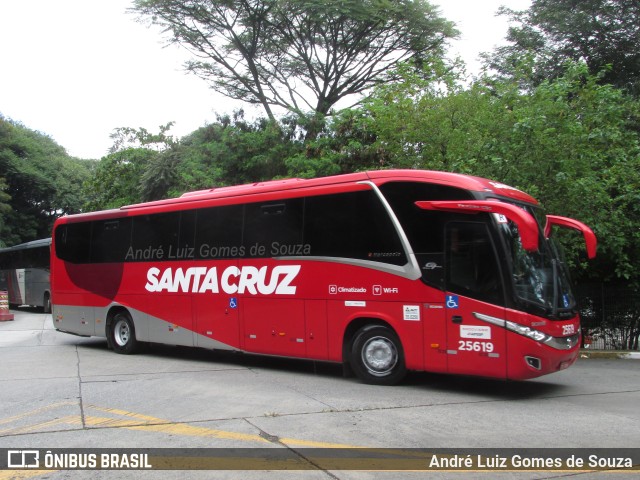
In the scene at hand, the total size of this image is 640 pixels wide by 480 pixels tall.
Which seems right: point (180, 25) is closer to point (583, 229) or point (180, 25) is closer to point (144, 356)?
point (144, 356)

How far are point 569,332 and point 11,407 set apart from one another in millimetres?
7725

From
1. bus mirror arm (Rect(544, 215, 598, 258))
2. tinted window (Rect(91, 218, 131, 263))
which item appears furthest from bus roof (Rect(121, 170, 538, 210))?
tinted window (Rect(91, 218, 131, 263))

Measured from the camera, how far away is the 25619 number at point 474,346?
831 cm

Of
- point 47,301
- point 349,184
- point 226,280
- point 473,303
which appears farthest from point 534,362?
point 47,301

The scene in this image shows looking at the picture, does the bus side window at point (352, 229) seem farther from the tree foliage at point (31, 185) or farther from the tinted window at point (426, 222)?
the tree foliage at point (31, 185)

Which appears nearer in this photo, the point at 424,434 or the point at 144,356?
the point at 424,434

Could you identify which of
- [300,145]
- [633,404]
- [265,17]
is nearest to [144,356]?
[633,404]

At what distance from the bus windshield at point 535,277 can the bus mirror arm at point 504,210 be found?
327 mm

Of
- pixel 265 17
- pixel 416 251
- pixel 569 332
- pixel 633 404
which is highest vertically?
pixel 265 17

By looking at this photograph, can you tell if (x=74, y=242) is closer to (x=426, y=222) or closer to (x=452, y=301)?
(x=426, y=222)

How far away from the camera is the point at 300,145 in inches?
903

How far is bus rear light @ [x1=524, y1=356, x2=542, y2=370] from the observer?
806 cm

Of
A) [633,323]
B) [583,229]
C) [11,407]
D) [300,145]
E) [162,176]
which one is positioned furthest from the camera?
[162,176]

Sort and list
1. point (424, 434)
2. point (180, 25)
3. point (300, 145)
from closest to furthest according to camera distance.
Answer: point (424, 434) → point (300, 145) → point (180, 25)
